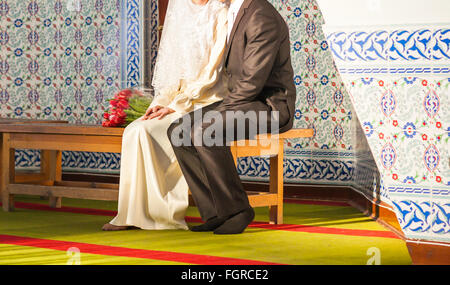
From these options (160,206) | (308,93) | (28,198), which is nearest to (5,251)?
(160,206)

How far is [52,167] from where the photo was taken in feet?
18.7

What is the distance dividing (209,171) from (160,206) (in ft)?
1.45

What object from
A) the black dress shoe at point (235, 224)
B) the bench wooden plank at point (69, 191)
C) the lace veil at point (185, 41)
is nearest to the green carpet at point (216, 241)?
the black dress shoe at point (235, 224)

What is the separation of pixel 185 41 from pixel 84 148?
102cm

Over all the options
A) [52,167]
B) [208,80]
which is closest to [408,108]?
[208,80]

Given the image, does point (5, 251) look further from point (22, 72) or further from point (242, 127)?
point (22, 72)

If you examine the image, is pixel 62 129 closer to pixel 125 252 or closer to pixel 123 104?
pixel 123 104

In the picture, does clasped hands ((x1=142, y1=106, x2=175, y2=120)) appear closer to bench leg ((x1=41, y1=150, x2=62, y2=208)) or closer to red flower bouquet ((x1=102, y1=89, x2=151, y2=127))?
red flower bouquet ((x1=102, y1=89, x2=151, y2=127))

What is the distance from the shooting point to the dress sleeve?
4.52 metres

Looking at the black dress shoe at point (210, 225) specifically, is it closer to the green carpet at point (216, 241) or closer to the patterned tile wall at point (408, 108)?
the green carpet at point (216, 241)

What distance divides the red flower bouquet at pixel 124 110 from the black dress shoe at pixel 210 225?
985 millimetres

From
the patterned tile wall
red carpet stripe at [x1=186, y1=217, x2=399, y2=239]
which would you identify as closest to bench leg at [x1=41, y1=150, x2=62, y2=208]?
red carpet stripe at [x1=186, y1=217, x2=399, y2=239]

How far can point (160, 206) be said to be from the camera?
432 cm

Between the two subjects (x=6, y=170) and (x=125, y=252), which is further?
(x=6, y=170)
